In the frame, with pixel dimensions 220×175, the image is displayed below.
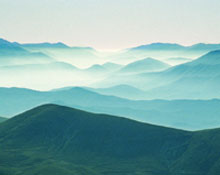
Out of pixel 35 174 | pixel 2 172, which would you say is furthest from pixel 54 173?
pixel 2 172

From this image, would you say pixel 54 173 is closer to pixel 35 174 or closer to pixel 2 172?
pixel 35 174
